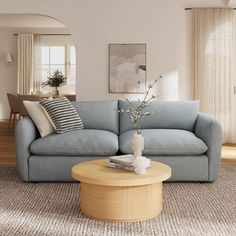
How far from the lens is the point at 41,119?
4.70 meters

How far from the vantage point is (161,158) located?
4445 millimetres

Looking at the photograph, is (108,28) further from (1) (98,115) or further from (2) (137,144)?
(2) (137,144)

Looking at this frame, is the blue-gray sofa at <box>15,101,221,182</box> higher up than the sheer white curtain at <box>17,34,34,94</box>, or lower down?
lower down

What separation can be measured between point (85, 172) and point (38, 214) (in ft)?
1.62

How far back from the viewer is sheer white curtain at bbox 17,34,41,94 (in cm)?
1130

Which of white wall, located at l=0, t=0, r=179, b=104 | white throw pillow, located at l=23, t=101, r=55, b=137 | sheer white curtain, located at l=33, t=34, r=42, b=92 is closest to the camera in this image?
white throw pillow, located at l=23, t=101, r=55, b=137

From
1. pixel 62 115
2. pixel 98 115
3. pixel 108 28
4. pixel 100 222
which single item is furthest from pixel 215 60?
pixel 100 222

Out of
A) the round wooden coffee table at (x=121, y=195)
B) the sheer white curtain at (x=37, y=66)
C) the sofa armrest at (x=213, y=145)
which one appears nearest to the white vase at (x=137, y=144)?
the round wooden coffee table at (x=121, y=195)

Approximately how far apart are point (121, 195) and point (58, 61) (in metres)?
8.67

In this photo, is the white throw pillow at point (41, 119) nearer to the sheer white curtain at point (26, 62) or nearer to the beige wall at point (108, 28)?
the beige wall at point (108, 28)

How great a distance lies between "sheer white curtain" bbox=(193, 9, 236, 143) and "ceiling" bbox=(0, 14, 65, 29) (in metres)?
3.20

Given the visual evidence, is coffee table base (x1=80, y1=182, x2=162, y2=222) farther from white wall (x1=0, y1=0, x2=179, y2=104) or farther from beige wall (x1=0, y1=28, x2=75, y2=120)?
beige wall (x1=0, y1=28, x2=75, y2=120)

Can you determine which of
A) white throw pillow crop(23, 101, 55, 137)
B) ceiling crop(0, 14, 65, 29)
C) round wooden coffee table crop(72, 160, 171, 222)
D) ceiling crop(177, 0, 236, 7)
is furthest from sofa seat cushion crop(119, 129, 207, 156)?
ceiling crop(0, 14, 65, 29)

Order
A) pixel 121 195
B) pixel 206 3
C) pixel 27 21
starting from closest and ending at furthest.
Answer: pixel 121 195
pixel 206 3
pixel 27 21
